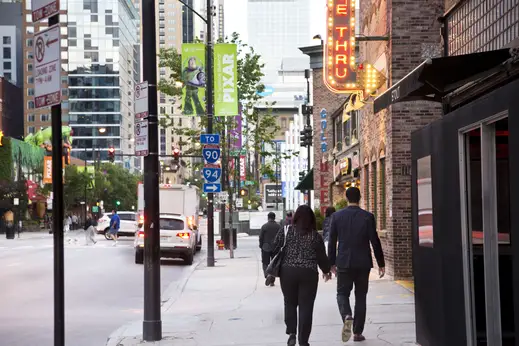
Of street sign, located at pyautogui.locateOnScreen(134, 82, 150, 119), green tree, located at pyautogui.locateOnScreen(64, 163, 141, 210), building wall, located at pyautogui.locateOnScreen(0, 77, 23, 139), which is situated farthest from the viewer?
building wall, located at pyautogui.locateOnScreen(0, 77, 23, 139)

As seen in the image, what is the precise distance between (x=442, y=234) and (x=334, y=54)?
43.5 ft

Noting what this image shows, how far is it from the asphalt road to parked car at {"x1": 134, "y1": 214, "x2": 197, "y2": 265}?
1.46ft

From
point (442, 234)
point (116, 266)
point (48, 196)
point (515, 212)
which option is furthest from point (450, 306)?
point (48, 196)

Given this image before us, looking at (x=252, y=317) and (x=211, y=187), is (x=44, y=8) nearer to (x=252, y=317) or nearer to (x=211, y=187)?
(x=252, y=317)

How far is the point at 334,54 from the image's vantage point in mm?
21359

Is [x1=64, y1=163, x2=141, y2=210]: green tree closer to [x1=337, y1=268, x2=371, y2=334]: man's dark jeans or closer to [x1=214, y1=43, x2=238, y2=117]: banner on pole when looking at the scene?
[x1=214, y1=43, x2=238, y2=117]: banner on pole

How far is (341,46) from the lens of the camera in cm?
2128

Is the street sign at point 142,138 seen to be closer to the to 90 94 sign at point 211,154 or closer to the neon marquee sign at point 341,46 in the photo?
the neon marquee sign at point 341,46

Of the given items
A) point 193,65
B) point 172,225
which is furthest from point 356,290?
point 172,225

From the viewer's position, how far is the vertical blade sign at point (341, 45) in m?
21.1

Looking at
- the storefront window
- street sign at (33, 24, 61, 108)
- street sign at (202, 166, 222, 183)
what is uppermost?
the storefront window

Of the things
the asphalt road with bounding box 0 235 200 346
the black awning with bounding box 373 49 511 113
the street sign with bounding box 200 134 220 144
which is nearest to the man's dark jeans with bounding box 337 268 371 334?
the black awning with bounding box 373 49 511 113

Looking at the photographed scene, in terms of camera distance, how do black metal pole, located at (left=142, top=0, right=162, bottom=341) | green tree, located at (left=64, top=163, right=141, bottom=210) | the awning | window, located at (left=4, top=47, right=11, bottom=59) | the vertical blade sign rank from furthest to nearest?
1. window, located at (left=4, top=47, right=11, bottom=59)
2. green tree, located at (left=64, top=163, right=141, bottom=210)
3. the awning
4. the vertical blade sign
5. black metal pole, located at (left=142, top=0, right=162, bottom=341)

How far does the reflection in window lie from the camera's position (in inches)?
358
